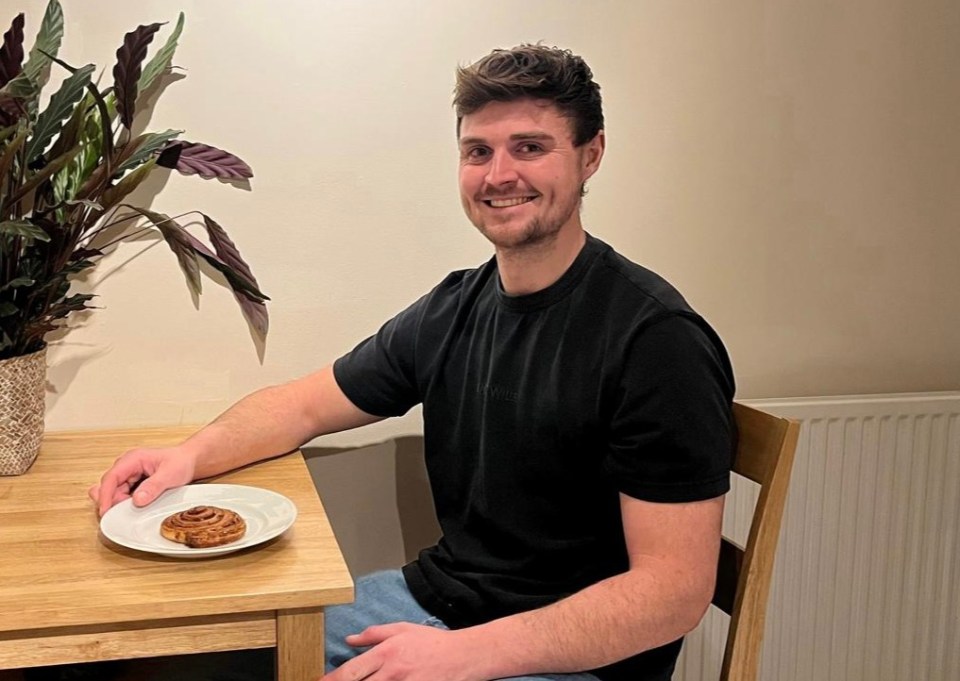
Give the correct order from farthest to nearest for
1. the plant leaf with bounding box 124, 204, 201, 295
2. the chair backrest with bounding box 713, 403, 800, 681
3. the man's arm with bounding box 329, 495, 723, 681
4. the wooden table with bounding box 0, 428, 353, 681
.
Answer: the plant leaf with bounding box 124, 204, 201, 295, the chair backrest with bounding box 713, 403, 800, 681, the man's arm with bounding box 329, 495, 723, 681, the wooden table with bounding box 0, 428, 353, 681

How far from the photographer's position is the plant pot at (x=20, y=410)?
5.31ft

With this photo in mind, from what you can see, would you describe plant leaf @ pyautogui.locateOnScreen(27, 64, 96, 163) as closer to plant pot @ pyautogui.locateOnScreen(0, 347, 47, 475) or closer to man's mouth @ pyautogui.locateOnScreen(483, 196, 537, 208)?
plant pot @ pyautogui.locateOnScreen(0, 347, 47, 475)

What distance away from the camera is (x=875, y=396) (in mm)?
2244

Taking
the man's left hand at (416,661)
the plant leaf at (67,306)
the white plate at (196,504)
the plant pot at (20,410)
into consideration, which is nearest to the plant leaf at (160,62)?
the plant leaf at (67,306)

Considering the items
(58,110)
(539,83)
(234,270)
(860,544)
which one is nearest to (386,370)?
(234,270)

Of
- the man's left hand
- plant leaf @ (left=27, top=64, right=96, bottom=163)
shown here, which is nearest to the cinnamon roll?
the man's left hand

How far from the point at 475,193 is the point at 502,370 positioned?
27 centimetres

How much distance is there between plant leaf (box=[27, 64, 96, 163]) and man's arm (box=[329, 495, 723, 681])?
0.91m

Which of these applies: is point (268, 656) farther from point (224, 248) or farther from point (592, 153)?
point (592, 153)

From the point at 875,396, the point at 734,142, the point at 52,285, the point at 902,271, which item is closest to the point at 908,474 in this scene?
the point at 875,396

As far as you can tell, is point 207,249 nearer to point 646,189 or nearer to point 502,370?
point 502,370

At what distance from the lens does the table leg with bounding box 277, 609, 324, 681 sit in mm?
1271

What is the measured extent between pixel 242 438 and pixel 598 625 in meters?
0.66

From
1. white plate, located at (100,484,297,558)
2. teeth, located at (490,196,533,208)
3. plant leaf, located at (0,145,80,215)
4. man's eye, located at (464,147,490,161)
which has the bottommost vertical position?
white plate, located at (100,484,297,558)
